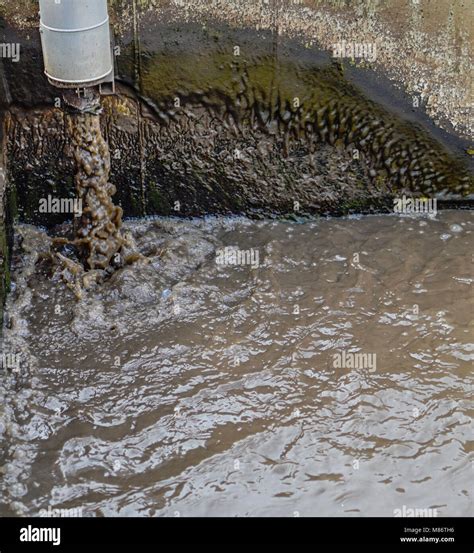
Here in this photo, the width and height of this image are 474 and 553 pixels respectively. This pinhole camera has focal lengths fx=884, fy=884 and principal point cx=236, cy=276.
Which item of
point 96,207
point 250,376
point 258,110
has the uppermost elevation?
point 258,110

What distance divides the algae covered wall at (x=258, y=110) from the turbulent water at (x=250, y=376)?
0.37 m

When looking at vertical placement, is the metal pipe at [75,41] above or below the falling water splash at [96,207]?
above

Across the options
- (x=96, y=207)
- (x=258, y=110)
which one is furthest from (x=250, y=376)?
(x=258, y=110)

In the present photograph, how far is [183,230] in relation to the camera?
785cm

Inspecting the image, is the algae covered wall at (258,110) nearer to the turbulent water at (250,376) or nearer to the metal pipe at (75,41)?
the turbulent water at (250,376)

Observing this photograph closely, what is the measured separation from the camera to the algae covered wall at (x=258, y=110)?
7.47 m

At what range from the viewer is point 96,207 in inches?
286

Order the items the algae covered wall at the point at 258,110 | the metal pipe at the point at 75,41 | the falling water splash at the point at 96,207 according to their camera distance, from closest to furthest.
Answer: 1. the metal pipe at the point at 75,41
2. the falling water splash at the point at 96,207
3. the algae covered wall at the point at 258,110

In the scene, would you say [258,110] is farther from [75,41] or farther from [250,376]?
[250,376]

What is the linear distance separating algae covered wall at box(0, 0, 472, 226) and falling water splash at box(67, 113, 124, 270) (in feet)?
1.89

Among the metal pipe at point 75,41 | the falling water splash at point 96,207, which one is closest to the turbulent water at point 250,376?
the falling water splash at point 96,207

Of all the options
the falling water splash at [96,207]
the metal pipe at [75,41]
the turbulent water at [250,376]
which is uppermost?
the metal pipe at [75,41]

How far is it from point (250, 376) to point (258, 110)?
265 centimetres
